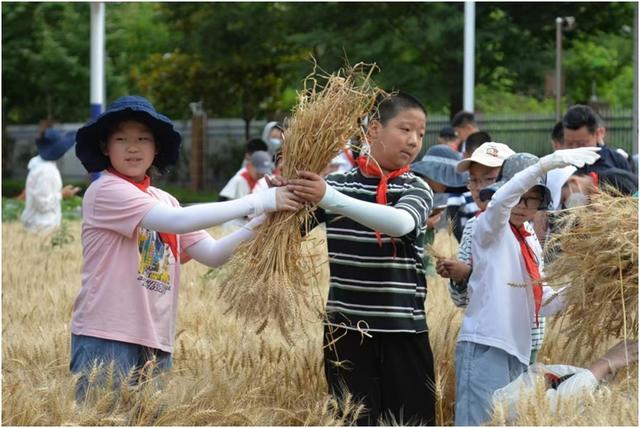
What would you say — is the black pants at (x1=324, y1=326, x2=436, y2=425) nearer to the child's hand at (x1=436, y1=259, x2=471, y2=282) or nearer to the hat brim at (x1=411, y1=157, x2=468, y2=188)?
the child's hand at (x1=436, y1=259, x2=471, y2=282)

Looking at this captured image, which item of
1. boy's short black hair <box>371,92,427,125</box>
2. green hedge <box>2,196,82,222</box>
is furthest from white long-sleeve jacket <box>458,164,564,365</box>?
green hedge <box>2,196,82,222</box>

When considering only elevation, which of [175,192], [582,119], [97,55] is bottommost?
[582,119]

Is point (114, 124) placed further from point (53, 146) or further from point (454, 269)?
point (53, 146)

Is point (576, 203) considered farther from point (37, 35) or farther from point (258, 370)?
point (37, 35)

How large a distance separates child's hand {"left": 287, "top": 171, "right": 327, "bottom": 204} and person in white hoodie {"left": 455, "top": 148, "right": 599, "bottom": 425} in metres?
0.68

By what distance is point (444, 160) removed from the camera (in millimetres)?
6488

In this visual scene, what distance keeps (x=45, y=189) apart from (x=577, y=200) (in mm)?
7133

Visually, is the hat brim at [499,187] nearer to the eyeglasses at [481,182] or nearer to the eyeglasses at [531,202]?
the eyeglasses at [531,202]

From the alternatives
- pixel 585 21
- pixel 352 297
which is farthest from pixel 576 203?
pixel 585 21

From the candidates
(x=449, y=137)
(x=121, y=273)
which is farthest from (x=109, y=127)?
(x=449, y=137)

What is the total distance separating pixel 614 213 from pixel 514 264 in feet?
1.72

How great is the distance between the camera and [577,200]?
192 inches

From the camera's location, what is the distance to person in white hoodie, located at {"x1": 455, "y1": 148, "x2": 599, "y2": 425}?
169 inches

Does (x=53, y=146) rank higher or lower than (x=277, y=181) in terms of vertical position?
higher
